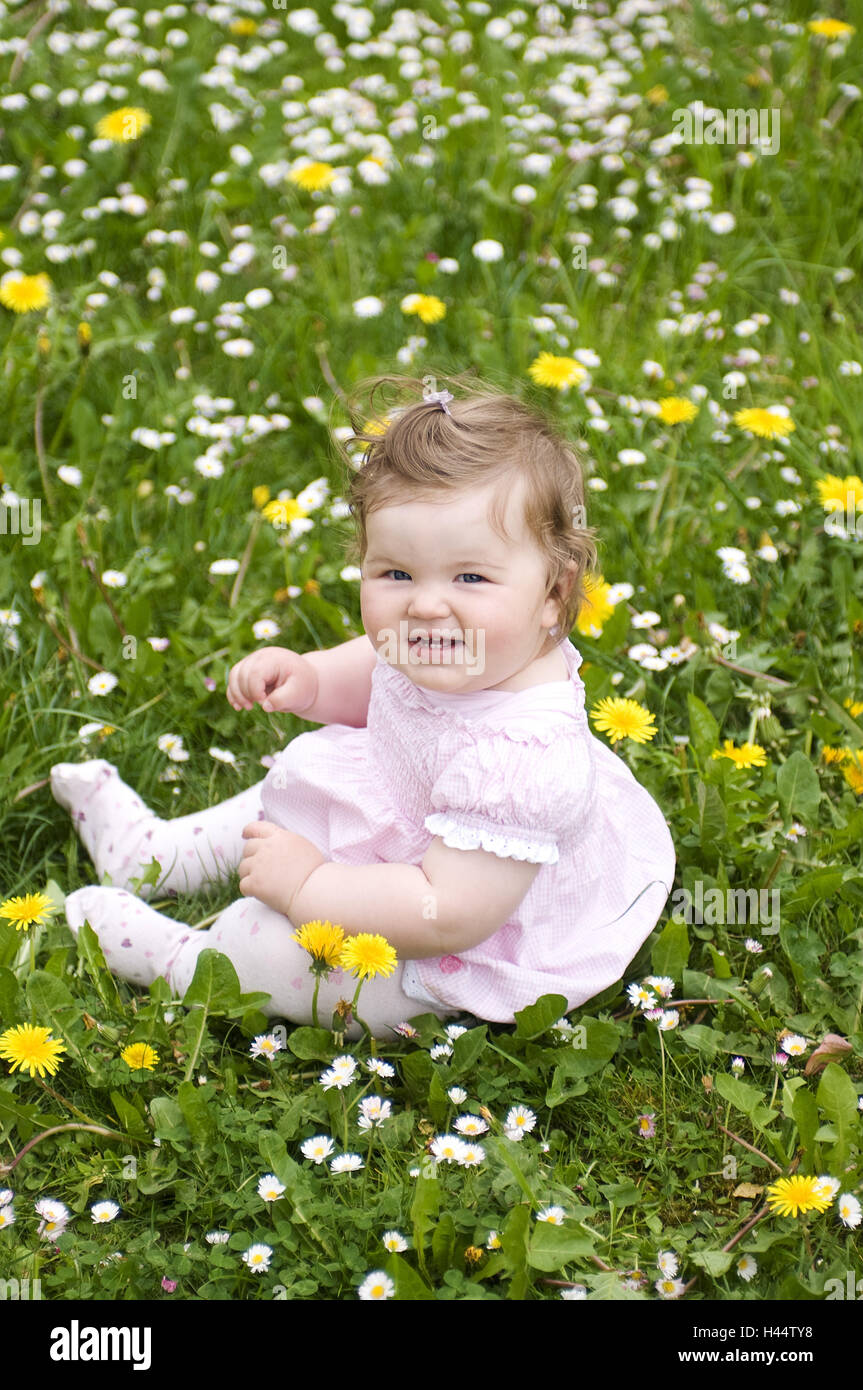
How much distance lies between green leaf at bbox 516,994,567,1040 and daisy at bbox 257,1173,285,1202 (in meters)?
0.41

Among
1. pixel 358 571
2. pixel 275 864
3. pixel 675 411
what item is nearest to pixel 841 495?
pixel 675 411

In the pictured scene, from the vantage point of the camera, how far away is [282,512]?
278 centimetres

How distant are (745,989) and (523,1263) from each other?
65 centimetres

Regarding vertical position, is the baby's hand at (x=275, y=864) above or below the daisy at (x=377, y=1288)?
above

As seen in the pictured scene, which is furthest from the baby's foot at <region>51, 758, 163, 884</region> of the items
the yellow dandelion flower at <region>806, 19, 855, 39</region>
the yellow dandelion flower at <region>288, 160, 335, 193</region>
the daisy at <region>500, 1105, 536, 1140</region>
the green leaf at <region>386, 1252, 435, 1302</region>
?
the yellow dandelion flower at <region>806, 19, 855, 39</region>

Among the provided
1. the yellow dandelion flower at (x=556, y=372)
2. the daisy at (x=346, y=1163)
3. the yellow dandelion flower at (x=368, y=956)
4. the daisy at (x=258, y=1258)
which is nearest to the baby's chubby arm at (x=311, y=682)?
the yellow dandelion flower at (x=368, y=956)

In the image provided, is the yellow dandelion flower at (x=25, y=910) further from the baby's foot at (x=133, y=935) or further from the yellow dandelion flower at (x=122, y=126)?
the yellow dandelion flower at (x=122, y=126)

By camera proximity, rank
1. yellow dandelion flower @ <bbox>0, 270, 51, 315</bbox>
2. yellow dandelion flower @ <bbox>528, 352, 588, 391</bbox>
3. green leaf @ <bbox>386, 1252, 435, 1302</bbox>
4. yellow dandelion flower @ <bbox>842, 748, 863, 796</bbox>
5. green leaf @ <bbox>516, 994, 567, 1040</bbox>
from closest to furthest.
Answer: green leaf @ <bbox>386, 1252, 435, 1302</bbox>, green leaf @ <bbox>516, 994, 567, 1040</bbox>, yellow dandelion flower @ <bbox>842, 748, 863, 796</bbox>, yellow dandelion flower @ <bbox>528, 352, 588, 391</bbox>, yellow dandelion flower @ <bbox>0, 270, 51, 315</bbox>

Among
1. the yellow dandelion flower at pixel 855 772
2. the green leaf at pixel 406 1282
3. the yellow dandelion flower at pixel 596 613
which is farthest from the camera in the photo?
the yellow dandelion flower at pixel 596 613

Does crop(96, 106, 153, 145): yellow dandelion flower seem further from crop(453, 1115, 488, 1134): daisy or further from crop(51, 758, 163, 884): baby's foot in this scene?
crop(453, 1115, 488, 1134): daisy

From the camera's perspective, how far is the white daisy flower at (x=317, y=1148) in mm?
1831

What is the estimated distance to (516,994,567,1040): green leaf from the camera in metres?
1.94

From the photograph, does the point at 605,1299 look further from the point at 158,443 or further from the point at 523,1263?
the point at 158,443

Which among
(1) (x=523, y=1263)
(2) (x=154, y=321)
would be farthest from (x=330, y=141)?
(1) (x=523, y=1263)
